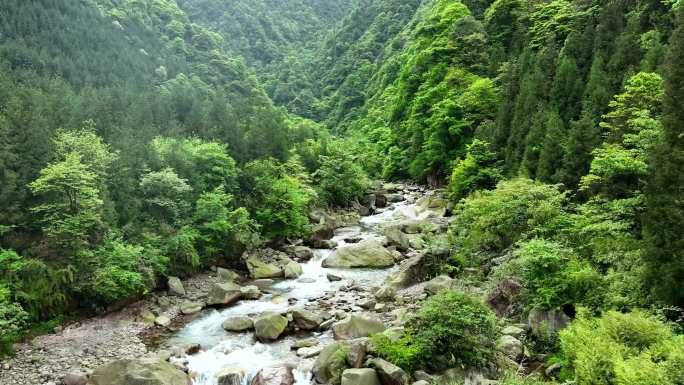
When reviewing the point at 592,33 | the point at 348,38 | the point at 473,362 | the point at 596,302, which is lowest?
the point at 473,362

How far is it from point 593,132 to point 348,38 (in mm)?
118663

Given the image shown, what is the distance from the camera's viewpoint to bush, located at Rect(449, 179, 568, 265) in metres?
17.4

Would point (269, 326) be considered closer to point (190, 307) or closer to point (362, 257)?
point (190, 307)

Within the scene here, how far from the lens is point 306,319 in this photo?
715 inches

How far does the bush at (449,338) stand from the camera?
12.6 meters

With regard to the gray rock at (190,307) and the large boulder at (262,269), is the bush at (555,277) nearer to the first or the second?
the gray rock at (190,307)

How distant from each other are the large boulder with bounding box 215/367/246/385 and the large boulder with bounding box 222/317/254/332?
3796mm

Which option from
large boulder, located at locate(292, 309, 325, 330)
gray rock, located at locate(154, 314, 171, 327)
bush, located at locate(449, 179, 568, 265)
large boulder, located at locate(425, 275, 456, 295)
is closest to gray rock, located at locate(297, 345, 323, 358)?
large boulder, located at locate(292, 309, 325, 330)

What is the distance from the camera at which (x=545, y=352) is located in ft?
42.2

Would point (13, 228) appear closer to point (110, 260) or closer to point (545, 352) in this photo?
point (110, 260)

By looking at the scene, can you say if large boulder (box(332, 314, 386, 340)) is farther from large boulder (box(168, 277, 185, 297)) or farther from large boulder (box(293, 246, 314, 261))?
large boulder (box(293, 246, 314, 261))

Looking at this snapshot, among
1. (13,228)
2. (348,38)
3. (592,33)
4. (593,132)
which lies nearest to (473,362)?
(593,132)

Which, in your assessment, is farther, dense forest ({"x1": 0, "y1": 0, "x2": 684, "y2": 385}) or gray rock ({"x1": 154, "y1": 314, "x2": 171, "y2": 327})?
gray rock ({"x1": 154, "y1": 314, "x2": 171, "y2": 327})

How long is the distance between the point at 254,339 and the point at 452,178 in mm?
21295
